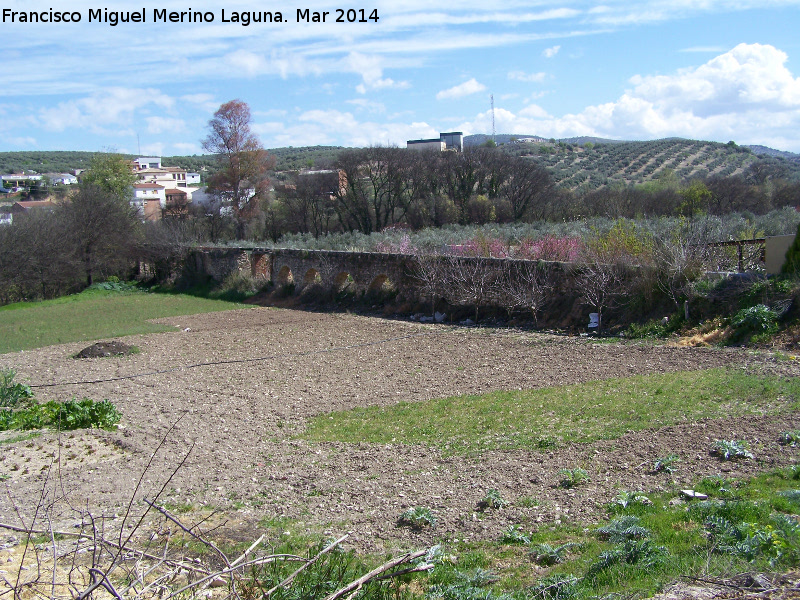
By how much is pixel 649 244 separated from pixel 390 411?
9017 mm

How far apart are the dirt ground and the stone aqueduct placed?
5914mm

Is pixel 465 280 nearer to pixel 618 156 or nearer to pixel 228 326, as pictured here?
pixel 228 326

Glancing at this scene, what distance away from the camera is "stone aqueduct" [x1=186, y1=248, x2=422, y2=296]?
23.2 metres

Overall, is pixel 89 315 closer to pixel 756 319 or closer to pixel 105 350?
pixel 105 350

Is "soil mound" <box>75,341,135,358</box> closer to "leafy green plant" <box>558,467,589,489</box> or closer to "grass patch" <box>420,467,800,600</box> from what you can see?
"leafy green plant" <box>558,467,589,489</box>

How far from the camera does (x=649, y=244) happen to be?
16.2 m

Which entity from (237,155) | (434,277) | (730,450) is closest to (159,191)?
(237,155)

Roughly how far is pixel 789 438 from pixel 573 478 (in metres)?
2.47

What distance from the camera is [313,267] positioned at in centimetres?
2689

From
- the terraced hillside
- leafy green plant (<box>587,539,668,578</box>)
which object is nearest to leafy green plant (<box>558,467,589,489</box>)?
leafy green plant (<box>587,539,668,578</box>)

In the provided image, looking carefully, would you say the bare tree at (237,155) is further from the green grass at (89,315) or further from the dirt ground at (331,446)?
the dirt ground at (331,446)

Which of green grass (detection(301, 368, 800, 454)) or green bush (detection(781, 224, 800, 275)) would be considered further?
green bush (detection(781, 224, 800, 275))

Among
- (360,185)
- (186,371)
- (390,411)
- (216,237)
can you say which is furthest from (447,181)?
(390,411)

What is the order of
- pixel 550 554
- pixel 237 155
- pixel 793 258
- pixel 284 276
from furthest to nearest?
1. pixel 237 155
2. pixel 284 276
3. pixel 793 258
4. pixel 550 554
